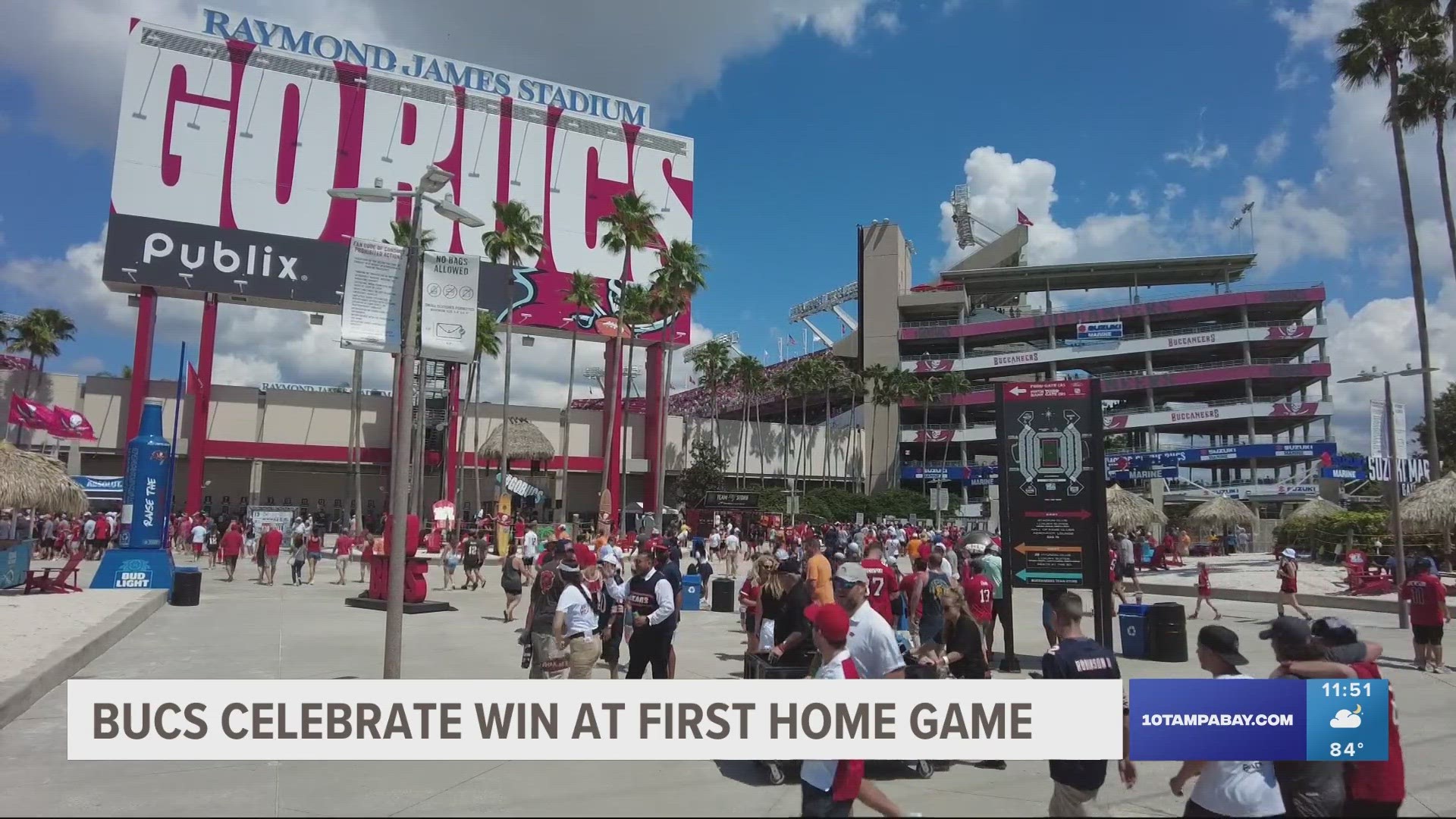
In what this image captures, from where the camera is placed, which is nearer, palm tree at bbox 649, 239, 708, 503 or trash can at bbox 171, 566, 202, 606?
trash can at bbox 171, 566, 202, 606

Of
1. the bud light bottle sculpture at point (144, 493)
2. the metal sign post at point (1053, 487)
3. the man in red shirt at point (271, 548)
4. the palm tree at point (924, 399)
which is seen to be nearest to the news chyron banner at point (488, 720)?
the metal sign post at point (1053, 487)

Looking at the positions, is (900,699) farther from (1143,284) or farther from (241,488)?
(1143,284)

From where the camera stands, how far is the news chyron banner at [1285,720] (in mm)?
3826

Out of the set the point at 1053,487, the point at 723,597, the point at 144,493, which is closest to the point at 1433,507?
the point at 1053,487

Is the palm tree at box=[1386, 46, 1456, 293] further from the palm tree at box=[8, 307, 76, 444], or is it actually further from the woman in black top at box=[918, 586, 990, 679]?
the palm tree at box=[8, 307, 76, 444]

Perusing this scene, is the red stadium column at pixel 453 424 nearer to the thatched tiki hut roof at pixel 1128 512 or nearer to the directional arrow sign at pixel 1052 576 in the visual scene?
the thatched tiki hut roof at pixel 1128 512

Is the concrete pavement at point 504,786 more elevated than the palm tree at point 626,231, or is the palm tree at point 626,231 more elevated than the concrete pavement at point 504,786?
the palm tree at point 626,231

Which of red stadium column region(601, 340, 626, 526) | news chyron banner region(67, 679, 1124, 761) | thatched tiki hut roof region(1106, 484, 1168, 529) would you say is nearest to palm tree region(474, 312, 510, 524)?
red stadium column region(601, 340, 626, 526)

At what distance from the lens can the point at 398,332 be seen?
345 inches

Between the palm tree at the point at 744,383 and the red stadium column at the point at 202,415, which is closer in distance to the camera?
the red stadium column at the point at 202,415

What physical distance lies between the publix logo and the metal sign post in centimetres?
1666

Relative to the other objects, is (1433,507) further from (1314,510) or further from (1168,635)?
(1168,635)

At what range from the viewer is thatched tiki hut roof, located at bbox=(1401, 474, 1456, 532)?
935 inches

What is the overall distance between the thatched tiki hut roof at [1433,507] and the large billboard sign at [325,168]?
35866 mm
